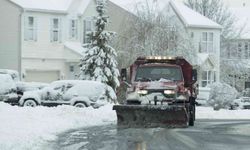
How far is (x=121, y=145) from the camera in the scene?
48.5 feet

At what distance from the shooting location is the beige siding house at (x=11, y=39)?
1680 inches

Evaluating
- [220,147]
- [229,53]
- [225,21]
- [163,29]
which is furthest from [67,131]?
[225,21]

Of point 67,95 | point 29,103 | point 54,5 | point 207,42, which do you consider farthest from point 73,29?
Answer: point 29,103

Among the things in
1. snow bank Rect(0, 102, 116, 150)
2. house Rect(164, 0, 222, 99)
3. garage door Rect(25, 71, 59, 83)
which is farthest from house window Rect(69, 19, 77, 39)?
snow bank Rect(0, 102, 116, 150)

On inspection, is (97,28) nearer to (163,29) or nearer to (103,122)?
(163,29)

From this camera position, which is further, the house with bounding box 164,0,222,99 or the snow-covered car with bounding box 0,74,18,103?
the house with bounding box 164,0,222,99

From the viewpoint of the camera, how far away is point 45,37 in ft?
145

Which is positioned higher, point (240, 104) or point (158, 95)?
point (158, 95)

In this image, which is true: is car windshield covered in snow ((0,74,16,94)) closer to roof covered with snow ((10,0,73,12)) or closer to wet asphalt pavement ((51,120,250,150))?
wet asphalt pavement ((51,120,250,150))

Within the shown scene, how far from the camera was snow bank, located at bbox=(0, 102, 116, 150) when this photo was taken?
1458cm

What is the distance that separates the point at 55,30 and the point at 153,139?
2960cm

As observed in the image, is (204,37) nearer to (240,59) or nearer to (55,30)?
(240,59)

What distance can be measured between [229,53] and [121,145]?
4712 centimetres

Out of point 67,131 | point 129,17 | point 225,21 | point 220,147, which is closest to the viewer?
point 220,147
